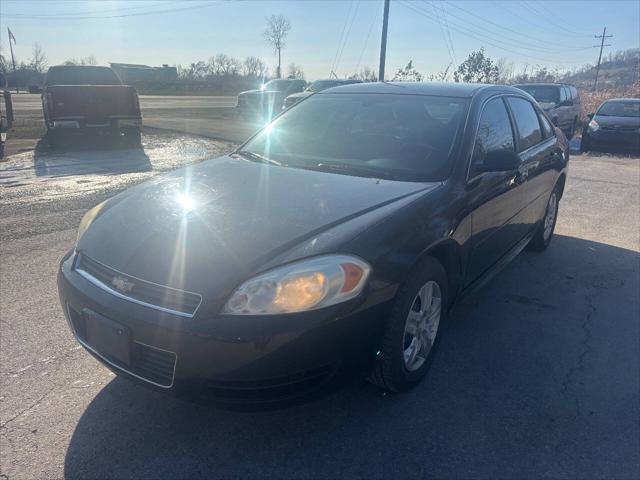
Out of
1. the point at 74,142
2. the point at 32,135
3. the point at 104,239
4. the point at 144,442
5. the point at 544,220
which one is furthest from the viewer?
the point at 32,135

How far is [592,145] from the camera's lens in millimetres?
14711

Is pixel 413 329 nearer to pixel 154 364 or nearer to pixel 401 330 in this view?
pixel 401 330

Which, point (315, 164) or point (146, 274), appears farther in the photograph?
point (315, 164)

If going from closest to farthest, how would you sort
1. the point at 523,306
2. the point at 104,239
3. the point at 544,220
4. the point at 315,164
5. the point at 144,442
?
the point at 144,442, the point at 104,239, the point at 315,164, the point at 523,306, the point at 544,220

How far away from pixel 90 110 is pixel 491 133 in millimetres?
10500

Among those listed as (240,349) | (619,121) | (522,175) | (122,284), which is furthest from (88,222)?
(619,121)

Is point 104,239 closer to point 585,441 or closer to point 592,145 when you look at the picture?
point 585,441

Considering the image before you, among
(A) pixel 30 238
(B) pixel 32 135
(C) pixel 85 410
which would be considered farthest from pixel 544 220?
(B) pixel 32 135

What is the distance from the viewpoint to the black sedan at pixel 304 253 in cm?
222

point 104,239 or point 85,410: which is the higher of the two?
point 104,239

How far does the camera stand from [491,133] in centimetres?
380

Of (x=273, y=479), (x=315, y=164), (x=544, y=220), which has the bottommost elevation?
(x=273, y=479)

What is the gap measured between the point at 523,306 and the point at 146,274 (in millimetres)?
3042

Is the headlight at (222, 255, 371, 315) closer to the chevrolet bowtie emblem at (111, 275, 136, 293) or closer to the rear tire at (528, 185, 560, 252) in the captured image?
the chevrolet bowtie emblem at (111, 275, 136, 293)
